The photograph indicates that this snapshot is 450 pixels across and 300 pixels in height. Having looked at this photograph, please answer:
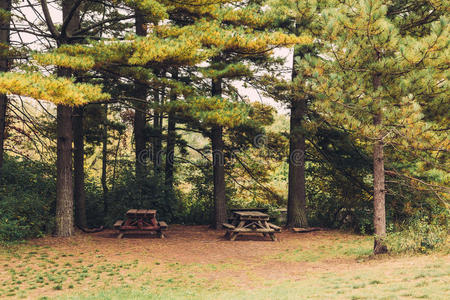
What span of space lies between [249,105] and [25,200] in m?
7.07

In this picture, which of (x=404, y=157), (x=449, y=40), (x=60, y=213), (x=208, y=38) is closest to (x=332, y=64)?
(x=449, y=40)

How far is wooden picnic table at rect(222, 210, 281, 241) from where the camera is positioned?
1124 centimetres

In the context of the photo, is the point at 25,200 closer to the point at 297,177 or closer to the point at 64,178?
the point at 64,178

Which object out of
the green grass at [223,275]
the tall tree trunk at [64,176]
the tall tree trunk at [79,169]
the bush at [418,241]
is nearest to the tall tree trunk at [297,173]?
the green grass at [223,275]

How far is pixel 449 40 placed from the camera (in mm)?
6941

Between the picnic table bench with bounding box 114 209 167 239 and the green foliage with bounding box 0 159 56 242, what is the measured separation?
1.88 metres

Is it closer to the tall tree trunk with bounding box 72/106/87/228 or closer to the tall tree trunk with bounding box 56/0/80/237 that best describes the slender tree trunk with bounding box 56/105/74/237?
the tall tree trunk with bounding box 56/0/80/237

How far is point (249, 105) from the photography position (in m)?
12.7

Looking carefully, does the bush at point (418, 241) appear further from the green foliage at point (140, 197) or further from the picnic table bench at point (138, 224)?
the green foliage at point (140, 197)

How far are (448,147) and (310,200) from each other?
8043 millimetres

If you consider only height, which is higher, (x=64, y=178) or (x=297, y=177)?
(x=297, y=177)

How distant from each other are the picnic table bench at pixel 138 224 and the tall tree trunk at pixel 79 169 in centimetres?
188

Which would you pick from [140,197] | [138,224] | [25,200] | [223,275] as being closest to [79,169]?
[25,200]

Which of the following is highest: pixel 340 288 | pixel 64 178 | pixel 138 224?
pixel 64 178
